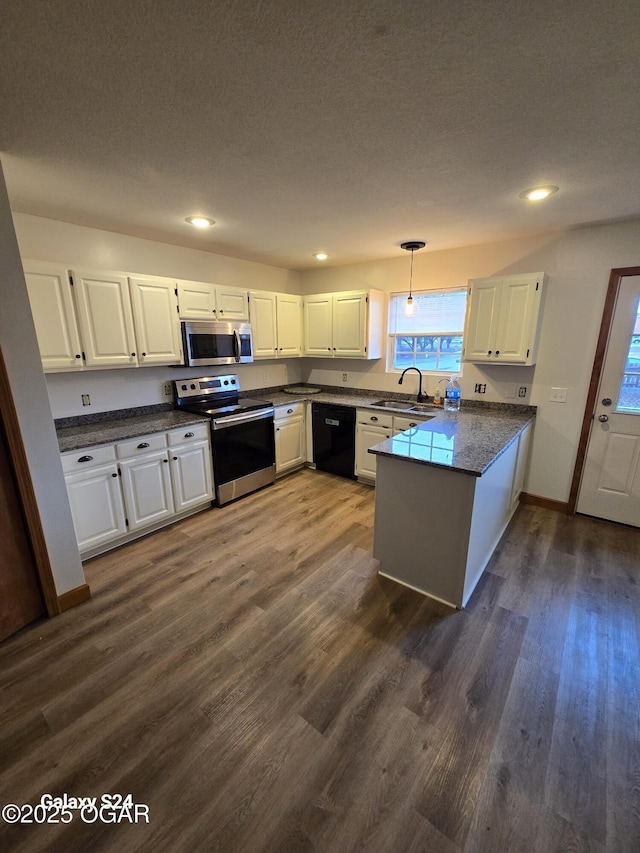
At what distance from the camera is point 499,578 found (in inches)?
96.3

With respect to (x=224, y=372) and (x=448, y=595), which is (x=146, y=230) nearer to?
(x=224, y=372)

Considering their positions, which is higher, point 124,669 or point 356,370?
point 356,370

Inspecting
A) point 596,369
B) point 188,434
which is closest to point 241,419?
point 188,434

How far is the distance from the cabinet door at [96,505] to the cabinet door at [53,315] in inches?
32.2

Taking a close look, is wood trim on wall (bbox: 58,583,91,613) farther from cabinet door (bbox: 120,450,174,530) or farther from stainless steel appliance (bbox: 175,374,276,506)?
stainless steel appliance (bbox: 175,374,276,506)

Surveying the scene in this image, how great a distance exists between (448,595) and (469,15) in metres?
2.57

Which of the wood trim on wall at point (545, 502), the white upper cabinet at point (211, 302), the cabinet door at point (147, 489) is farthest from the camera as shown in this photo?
the wood trim on wall at point (545, 502)

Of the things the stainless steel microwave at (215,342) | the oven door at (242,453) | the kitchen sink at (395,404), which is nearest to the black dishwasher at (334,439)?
the kitchen sink at (395,404)

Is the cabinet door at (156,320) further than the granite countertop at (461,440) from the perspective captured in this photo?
Yes

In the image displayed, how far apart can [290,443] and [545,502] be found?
8.93ft

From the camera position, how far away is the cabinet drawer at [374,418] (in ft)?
11.9

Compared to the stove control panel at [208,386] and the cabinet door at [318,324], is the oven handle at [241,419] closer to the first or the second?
the stove control panel at [208,386]

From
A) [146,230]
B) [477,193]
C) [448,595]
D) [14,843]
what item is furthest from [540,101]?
[14,843]

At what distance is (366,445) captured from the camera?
12.6ft
